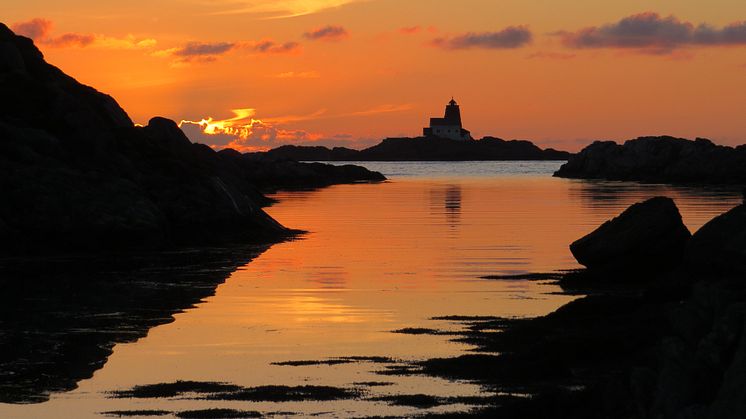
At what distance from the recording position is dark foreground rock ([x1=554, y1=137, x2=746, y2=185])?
426ft

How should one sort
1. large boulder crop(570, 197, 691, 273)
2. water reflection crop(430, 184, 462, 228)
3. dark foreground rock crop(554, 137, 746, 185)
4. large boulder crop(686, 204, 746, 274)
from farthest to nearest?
dark foreground rock crop(554, 137, 746, 185), water reflection crop(430, 184, 462, 228), large boulder crop(570, 197, 691, 273), large boulder crop(686, 204, 746, 274)

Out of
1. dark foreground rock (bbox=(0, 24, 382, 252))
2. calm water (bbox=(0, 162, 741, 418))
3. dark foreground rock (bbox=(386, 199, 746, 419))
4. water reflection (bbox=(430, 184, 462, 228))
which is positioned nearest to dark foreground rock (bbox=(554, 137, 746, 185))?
water reflection (bbox=(430, 184, 462, 228))

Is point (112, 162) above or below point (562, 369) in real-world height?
above

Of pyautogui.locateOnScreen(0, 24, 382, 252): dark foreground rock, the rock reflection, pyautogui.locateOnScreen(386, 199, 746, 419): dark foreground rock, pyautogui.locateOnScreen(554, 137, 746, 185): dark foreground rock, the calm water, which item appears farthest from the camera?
pyautogui.locateOnScreen(554, 137, 746, 185): dark foreground rock

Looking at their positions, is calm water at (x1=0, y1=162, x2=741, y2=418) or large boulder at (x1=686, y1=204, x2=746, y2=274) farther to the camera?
large boulder at (x1=686, y1=204, x2=746, y2=274)

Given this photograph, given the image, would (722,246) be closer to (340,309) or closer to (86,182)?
(340,309)

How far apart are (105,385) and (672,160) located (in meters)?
137

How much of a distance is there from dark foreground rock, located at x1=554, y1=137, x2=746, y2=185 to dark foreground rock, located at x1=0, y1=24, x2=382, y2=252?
87.2 m

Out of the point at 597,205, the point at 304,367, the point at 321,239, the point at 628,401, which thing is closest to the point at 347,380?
the point at 304,367

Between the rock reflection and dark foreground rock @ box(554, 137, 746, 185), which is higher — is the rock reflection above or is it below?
below

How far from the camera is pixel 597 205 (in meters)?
66.5

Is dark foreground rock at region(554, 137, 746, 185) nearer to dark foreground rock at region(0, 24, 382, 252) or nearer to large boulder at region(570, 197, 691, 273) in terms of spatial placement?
dark foreground rock at region(0, 24, 382, 252)

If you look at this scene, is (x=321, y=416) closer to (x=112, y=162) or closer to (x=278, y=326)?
(x=278, y=326)

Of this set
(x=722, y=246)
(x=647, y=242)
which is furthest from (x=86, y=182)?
(x=722, y=246)
